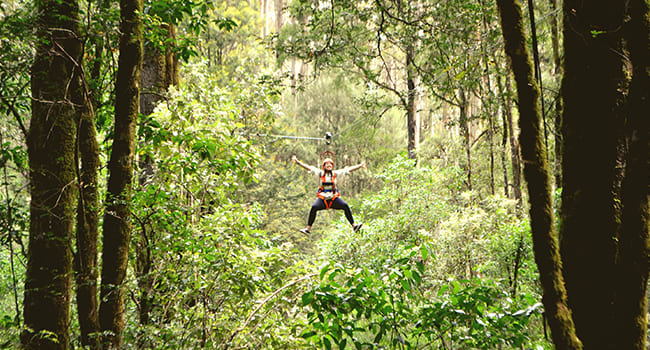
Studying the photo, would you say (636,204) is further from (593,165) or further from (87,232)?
(87,232)

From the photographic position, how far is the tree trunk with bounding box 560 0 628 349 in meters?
1.34

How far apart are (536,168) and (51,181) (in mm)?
2614

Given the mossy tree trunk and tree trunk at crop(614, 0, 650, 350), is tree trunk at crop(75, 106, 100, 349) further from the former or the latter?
tree trunk at crop(614, 0, 650, 350)

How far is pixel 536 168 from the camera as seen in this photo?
1.11 metres

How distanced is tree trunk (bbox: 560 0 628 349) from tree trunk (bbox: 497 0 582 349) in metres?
0.43

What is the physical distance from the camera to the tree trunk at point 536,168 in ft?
3.43

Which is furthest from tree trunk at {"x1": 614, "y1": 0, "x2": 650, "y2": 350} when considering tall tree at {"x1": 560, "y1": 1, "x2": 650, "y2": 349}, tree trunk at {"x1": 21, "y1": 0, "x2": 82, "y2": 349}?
tree trunk at {"x1": 21, "y1": 0, "x2": 82, "y2": 349}

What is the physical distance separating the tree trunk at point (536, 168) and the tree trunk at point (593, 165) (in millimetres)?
428

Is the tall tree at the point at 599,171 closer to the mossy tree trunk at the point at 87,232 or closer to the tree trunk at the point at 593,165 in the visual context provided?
the tree trunk at the point at 593,165

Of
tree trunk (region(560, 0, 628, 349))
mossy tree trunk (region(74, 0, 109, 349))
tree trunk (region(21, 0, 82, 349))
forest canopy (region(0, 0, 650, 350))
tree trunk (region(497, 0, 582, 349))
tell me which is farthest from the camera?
tree trunk (region(21, 0, 82, 349))

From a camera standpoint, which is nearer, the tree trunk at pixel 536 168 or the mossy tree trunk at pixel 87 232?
the tree trunk at pixel 536 168

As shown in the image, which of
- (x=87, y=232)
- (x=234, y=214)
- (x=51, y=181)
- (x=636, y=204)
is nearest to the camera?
(x=636, y=204)

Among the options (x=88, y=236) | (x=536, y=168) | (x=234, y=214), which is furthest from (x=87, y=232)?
(x=536, y=168)

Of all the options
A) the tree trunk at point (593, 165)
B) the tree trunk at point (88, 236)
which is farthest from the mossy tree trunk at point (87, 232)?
the tree trunk at point (593, 165)
